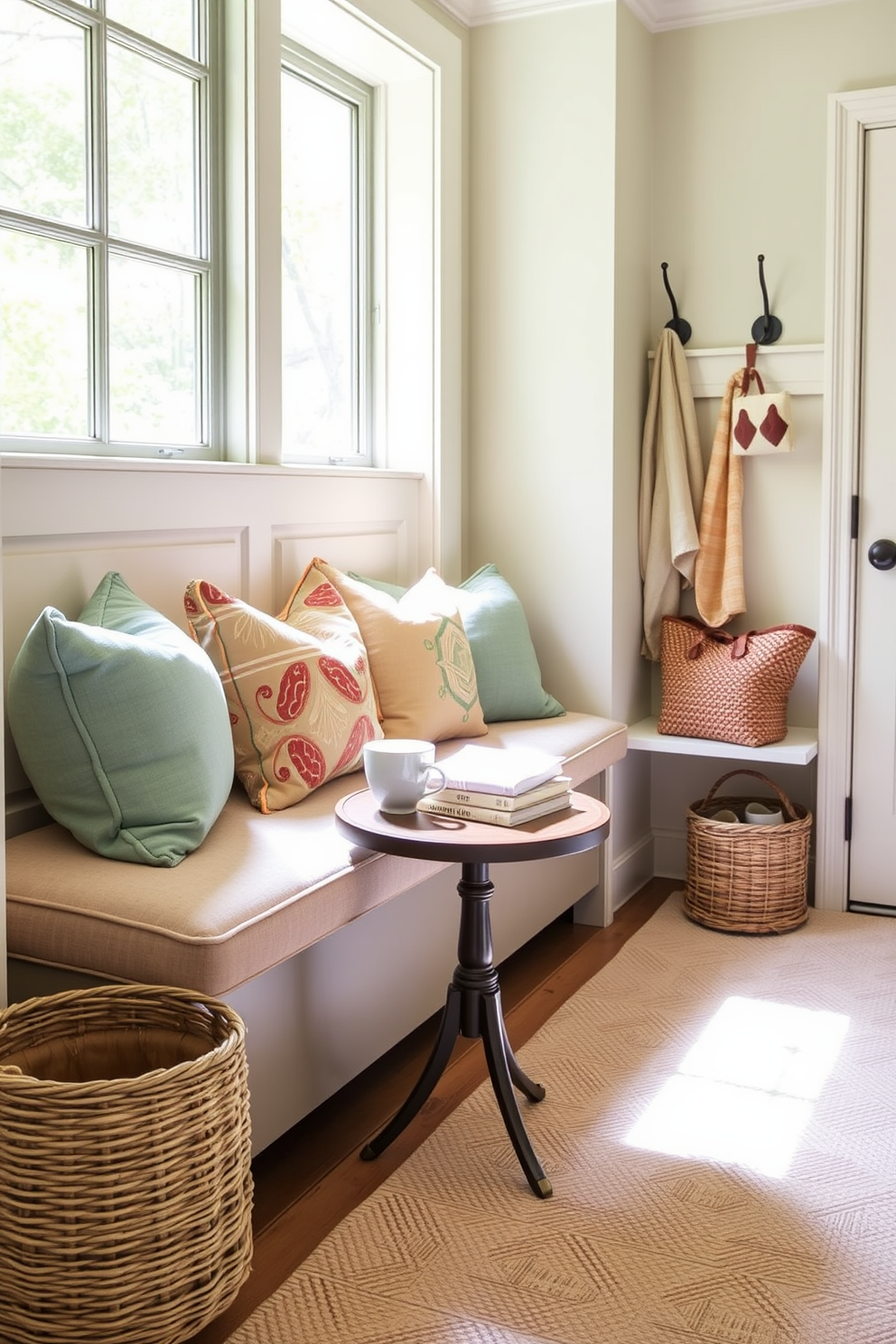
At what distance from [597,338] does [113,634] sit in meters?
1.80

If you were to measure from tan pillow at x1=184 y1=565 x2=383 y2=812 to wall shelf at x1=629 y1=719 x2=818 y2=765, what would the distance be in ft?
3.82

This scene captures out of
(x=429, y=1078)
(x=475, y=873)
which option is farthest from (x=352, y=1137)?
(x=475, y=873)

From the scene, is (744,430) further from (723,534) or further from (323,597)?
(323,597)

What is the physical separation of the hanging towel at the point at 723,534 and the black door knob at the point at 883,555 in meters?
0.35

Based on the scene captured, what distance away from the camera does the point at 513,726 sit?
3.17 metres

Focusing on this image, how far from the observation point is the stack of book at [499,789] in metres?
2.04

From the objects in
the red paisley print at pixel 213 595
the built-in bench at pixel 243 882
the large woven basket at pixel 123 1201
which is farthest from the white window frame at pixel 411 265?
the large woven basket at pixel 123 1201

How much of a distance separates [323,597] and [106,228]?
0.86 meters

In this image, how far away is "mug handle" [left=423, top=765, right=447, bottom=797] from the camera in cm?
209

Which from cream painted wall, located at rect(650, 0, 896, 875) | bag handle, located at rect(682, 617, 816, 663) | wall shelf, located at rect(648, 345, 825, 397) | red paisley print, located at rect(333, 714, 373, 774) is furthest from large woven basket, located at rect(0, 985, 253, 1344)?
wall shelf, located at rect(648, 345, 825, 397)

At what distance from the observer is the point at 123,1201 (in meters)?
1.51

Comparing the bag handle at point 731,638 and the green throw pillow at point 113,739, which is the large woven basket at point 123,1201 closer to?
the green throw pillow at point 113,739

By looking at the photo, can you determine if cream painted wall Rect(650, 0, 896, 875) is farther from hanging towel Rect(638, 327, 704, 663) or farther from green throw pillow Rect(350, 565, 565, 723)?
green throw pillow Rect(350, 565, 565, 723)

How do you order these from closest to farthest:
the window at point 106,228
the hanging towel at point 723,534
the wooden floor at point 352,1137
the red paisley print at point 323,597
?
the wooden floor at point 352,1137, the window at point 106,228, the red paisley print at point 323,597, the hanging towel at point 723,534
